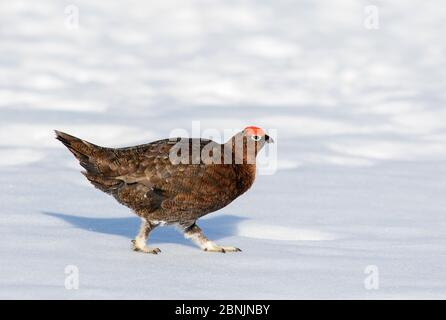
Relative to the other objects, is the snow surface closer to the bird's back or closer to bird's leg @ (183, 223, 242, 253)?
bird's leg @ (183, 223, 242, 253)

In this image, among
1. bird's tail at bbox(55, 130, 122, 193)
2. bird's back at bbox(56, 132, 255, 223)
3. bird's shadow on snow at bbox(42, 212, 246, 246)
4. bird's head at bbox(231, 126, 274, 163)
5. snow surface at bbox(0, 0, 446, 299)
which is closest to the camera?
snow surface at bbox(0, 0, 446, 299)

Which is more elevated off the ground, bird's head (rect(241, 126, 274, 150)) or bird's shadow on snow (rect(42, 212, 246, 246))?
bird's head (rect(241, 126, 274, 150))

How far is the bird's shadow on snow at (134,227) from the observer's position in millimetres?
6410

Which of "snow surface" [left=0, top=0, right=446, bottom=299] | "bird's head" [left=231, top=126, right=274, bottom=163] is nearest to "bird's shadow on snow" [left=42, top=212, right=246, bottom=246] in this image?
"snow surface" [left=0, top=0, right=446, bottom=299]

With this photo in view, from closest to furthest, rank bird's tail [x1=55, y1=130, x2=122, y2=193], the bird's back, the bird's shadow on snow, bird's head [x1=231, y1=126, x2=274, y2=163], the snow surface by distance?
the snow surface < the bird's back < bird's tail [x1=55, y1=130, x2=122, y2=193] < bird's head [x1=231, y1=126, x2=274, y2=163] < the bird's shadow on snow

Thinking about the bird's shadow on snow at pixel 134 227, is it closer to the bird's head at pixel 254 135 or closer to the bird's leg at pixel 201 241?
the bird's leg at pixel 201 241

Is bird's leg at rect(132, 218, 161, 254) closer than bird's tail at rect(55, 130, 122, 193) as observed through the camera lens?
Yes

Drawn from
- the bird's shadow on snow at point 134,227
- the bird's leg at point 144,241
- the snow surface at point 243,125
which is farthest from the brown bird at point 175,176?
the bird's shadow on snow at point 134,227

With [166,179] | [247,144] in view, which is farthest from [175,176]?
[247,144]

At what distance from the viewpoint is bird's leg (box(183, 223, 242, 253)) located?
19.4 ft

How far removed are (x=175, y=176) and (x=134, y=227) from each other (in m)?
1.06

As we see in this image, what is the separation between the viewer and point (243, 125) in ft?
40.4

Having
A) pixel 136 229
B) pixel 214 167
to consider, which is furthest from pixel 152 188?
pixel 136 229
